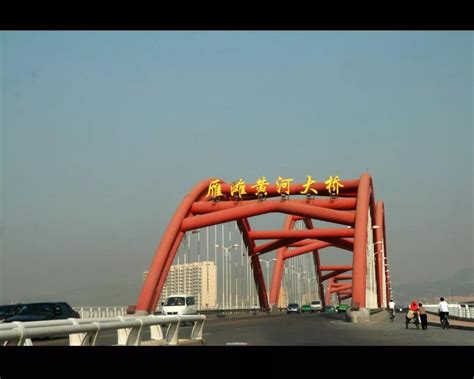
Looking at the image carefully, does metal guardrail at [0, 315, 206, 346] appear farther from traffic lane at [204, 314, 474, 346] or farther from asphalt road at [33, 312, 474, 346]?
traffic lane at [204, 314, 474, 346]

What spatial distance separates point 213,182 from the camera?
72000mm

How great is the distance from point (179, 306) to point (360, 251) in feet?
51.5

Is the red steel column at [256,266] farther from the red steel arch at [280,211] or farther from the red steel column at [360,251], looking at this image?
the red steel column at [360,251]

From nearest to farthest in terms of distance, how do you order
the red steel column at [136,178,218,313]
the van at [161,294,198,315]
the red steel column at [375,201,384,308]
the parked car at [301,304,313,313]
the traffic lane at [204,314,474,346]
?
the traffic lane at [204,314,474,346]
the van at [161,294,198,315]
the red steel column at [136,178,218,313]
the red steel column at [375,201,384,308]
the parked car at [301,304,313,313]

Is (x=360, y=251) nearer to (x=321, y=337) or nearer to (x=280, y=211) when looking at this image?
(x=280, y=211)

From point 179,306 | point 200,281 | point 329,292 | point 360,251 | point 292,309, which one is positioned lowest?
point 179,306

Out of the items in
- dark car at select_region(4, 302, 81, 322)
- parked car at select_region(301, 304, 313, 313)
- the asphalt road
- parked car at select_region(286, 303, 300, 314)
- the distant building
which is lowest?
the asphalt road

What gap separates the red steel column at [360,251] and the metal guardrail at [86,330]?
32.4 meters

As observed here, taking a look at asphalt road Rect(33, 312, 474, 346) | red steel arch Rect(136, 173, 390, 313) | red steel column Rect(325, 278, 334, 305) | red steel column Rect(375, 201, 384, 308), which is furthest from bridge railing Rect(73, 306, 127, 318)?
red steel column Rect(325, 278, 334, 305)

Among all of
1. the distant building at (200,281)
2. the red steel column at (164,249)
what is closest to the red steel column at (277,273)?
the distant building at (200,281)

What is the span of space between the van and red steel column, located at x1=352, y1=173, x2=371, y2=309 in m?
10.5

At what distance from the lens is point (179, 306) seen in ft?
167

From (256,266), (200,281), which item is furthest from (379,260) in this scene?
(200,281)

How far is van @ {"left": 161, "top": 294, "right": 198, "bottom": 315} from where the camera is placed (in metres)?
50.3
